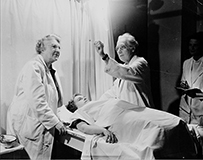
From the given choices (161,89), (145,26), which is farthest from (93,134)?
(145,26)

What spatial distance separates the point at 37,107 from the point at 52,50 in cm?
30

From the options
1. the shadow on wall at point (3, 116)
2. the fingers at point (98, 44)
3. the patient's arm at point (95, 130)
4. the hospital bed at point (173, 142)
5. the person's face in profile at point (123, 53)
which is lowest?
the hospital bed at point (173, 142)

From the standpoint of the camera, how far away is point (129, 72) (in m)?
1.25

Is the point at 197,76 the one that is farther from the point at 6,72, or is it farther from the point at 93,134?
the point at 6,72

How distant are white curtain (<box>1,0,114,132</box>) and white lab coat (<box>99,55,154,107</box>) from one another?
0.07m

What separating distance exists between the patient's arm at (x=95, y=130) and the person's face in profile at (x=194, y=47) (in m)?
0.59

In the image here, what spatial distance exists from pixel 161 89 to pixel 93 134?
420 mm

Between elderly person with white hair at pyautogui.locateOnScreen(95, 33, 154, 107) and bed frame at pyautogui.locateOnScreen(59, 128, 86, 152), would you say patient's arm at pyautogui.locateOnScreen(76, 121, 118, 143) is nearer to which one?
bed frame at pyautogui.locateOnScreen(59, 128, 86, 152)

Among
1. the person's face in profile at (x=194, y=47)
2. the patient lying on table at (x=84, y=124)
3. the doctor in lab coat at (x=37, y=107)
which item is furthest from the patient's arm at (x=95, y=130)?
the person's face in profile at (x=194, y=47)

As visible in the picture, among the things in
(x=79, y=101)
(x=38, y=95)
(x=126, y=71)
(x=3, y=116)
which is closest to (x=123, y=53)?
(x=126, y=71)

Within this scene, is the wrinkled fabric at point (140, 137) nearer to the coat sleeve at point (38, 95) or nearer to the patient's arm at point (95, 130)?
the patient's arm at point (95, 130)

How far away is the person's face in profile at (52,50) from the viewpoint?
1.27 metres

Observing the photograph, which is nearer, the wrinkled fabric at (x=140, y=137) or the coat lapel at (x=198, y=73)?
the wrinkled fabric at (x=140, y=137)

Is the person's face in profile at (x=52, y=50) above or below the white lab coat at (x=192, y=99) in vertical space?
above
